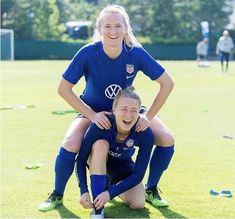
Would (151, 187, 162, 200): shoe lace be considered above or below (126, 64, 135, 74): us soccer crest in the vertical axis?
below

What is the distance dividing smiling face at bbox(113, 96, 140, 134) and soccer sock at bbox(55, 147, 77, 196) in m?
0.47

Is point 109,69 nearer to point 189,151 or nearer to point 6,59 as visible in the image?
point 189,151

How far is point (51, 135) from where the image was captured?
8094mm

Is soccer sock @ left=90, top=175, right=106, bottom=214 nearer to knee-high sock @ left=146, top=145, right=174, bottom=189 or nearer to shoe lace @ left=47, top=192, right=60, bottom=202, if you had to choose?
shoe lace @ left=47, top=192, right=60, bottom=202

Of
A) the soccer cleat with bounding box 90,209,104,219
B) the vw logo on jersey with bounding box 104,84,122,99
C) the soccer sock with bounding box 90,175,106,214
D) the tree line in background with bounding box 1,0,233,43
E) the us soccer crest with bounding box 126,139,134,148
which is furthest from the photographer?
the tree line in background with bounding box 1,0,233,43

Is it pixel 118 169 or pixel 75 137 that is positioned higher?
pixel 75 137

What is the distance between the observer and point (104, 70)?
15.4 ft

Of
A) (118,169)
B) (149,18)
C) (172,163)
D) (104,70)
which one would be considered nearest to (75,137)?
(118,169)

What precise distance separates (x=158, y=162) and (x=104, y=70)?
900 millimetres

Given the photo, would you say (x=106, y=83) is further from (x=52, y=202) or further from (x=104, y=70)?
(x=52, y=202)

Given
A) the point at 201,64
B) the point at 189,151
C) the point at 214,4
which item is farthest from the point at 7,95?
the point at 214,4

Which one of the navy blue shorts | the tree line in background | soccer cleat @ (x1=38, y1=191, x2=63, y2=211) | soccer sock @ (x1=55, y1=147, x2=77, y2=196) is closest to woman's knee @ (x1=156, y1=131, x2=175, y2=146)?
the navy blue shorts

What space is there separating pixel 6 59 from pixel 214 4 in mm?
26750

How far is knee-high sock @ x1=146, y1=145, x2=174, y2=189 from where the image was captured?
477 centimetres
